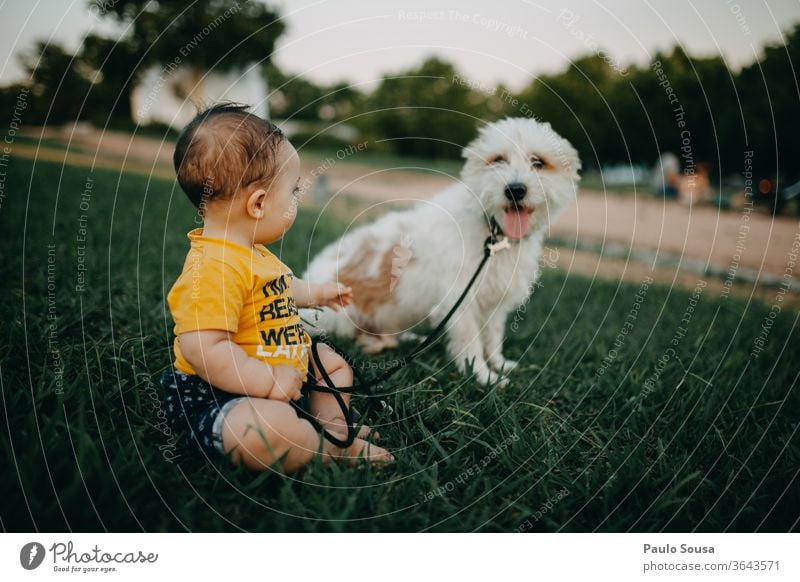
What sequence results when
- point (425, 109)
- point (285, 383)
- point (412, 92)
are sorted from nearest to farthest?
point (285, 383)
point (412, 92)
point (425, 109)

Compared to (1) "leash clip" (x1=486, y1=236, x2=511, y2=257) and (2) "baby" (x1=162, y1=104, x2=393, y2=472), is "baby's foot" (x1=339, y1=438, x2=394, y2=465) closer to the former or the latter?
(2) "baby" (x1=162, y1=104, x2=393, y2=472)

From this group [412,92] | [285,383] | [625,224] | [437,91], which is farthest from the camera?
[625,224]

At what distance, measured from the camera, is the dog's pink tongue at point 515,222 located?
2625mm

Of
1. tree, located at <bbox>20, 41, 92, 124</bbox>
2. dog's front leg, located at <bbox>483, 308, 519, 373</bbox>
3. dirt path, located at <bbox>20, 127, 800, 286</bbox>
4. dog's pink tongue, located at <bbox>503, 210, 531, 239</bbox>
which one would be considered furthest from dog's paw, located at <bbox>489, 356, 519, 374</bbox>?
tree, located at <bbox>20, 41, 92, 124</bbox>

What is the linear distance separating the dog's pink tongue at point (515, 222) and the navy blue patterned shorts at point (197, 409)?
67.8 inches

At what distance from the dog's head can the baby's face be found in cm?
128

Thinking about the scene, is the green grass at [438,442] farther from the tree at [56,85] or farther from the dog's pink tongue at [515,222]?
the tree at [56,85]

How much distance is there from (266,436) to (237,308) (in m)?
0.43

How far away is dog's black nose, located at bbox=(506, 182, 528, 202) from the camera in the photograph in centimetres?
252

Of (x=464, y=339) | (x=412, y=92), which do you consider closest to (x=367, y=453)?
(x=464, y=339)

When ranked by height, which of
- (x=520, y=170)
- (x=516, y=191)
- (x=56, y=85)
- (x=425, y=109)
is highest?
(x=425, y=109)

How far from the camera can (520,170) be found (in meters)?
2.59

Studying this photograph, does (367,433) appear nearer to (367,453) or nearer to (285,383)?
(367,453)

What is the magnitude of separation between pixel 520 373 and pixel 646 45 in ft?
6.58
